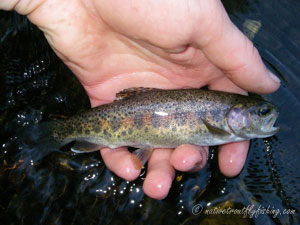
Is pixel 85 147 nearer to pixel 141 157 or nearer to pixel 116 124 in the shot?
pixel 116 124

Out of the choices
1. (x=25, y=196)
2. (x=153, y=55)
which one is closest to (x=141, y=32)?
(x=153, y=55)

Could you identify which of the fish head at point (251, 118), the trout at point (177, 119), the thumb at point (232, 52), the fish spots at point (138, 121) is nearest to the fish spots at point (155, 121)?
the trout at point (177, 119)

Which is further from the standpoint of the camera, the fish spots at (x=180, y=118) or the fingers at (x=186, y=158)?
the fish spots at (x=180, y=118)

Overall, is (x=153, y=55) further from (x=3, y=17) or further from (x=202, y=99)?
(x=3, y=17)

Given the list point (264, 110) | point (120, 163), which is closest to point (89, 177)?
point (120, 163)

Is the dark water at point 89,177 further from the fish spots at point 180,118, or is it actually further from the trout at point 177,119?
the fish spots at point 180,118

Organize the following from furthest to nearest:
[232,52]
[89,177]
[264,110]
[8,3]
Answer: [89,177]
[8,3]
[264,110]
[232,52]
